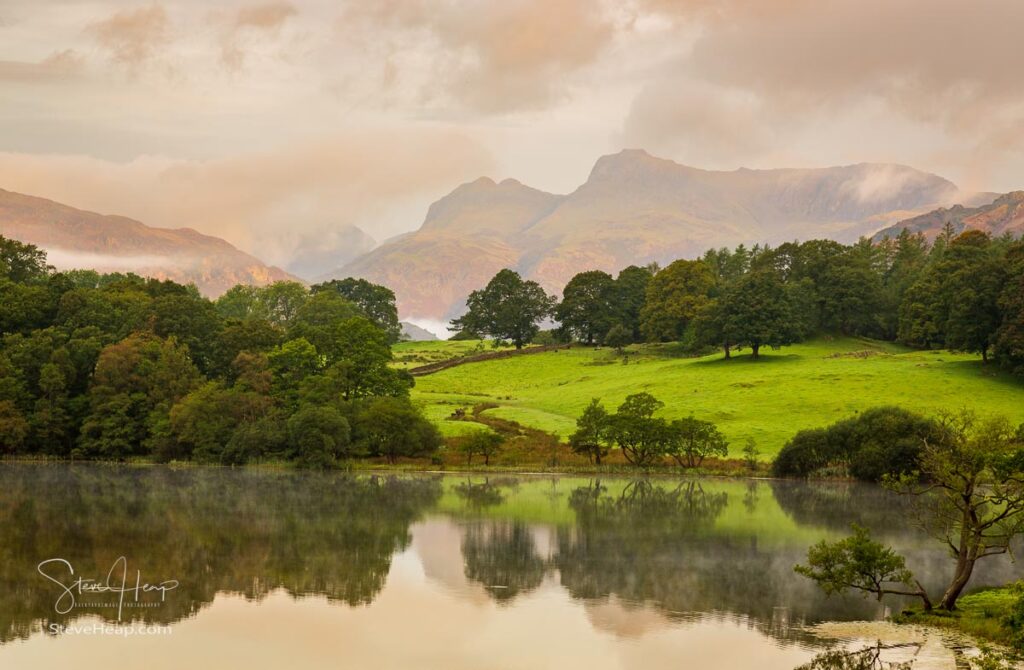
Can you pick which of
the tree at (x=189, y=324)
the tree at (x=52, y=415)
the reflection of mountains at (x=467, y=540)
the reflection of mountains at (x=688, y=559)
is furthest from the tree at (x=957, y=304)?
the tree at (x=52, y=415)

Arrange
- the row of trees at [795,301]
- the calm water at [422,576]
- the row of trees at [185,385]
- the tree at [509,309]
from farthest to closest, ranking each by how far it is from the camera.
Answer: the tree at [509,309] < the row of trees at [795,301] < the row of trees at [185,385] < the calm water at [422,576]

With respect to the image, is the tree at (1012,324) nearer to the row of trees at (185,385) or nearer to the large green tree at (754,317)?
the large green tree at (754,317)

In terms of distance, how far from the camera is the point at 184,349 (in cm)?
8819

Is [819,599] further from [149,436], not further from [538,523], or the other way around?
[149,436]

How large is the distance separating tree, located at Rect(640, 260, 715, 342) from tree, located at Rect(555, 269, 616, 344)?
6.23m

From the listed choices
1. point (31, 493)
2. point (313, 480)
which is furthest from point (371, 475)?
point (31, 493)

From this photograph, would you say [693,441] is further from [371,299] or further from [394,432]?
[371,299]

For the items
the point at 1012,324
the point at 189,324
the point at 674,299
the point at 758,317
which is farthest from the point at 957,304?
the point at 189,324

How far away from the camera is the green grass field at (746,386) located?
83812mm

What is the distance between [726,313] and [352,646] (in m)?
92.1

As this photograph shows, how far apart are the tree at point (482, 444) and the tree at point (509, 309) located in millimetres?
70781

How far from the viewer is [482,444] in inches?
2960

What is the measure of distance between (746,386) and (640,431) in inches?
1041

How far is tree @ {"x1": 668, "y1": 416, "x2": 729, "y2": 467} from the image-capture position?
7294 cm
